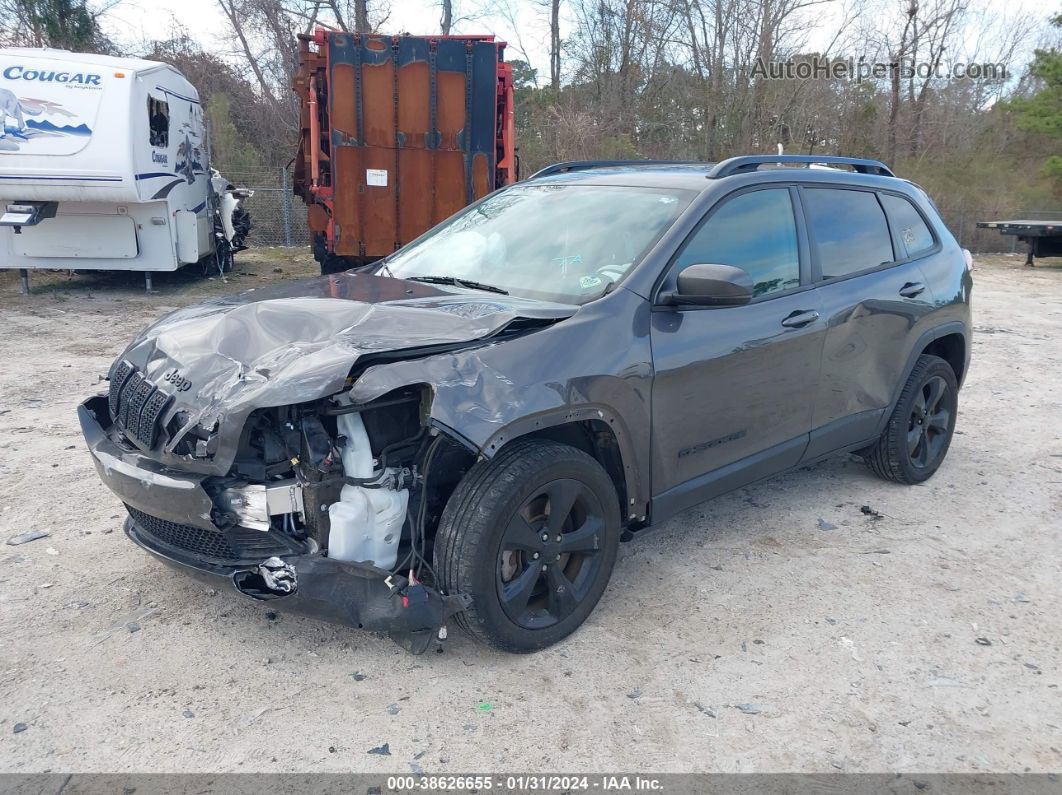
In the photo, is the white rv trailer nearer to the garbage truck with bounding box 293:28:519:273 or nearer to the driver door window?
the garbage truck with bounding box 293:28:519:273

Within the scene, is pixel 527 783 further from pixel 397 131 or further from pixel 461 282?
pixel 397 131

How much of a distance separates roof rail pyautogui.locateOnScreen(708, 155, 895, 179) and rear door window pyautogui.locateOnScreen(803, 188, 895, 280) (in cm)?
23

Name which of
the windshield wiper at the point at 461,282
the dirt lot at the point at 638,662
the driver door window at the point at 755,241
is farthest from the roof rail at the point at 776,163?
the dirt lot at the point at 638,662

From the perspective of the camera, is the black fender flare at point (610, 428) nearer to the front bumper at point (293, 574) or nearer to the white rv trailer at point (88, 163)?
the front bumper at point (293, 574)

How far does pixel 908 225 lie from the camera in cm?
496

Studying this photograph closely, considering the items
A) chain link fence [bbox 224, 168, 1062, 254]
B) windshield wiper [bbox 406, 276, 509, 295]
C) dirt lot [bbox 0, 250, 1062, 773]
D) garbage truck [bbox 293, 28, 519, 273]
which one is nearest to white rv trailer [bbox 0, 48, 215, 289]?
garbage truck [bbox 293, 28, 519, 273]

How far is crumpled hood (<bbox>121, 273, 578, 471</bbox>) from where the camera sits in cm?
281

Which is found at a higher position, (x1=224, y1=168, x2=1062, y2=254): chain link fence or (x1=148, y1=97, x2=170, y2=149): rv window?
(x1=148, y1=97, x2=170, y2=149): rv window

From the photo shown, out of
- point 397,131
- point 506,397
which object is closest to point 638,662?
point 506,397

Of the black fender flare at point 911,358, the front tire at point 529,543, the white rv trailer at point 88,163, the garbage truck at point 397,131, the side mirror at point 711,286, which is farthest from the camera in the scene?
the garbage truck at point 397,131

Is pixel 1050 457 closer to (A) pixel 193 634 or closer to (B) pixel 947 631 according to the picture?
(B) pixel 947 631

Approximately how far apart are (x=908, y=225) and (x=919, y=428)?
1.23 metres

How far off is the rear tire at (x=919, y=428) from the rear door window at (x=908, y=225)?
2.18ft

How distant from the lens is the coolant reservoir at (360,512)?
2.89m
